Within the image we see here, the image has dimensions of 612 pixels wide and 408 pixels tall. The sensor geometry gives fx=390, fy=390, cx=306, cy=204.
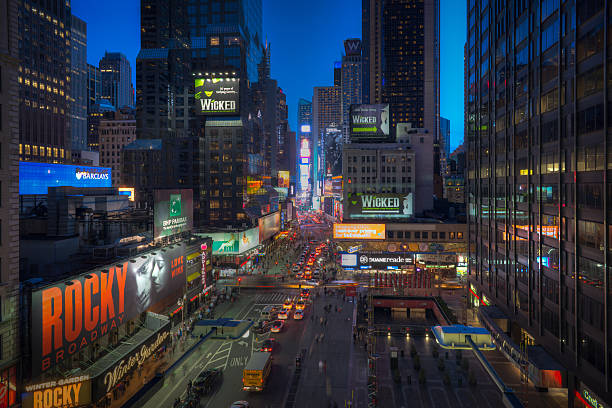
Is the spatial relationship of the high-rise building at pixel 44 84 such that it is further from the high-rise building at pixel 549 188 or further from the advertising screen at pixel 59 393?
the high-rise building at pixel 549 188

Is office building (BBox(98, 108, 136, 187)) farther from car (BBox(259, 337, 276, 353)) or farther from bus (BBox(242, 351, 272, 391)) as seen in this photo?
bus (BBox(242, 351, 272, 391))

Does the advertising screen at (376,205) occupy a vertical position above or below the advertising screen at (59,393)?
above

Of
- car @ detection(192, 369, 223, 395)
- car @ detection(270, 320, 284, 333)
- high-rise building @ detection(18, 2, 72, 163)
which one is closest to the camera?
car @ detection(192, 369, 223, 395)

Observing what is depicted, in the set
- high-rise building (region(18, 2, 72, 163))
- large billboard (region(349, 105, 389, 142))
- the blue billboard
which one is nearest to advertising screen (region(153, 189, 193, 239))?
the blue billboard

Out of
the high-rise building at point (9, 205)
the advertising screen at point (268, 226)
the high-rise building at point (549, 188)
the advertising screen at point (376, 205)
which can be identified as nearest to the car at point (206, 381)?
the high-rise building at point (9, 205)

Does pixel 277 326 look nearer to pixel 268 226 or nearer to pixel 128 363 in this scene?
pixel 128 363

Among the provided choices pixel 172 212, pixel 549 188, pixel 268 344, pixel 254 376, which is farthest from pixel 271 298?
pixel 549 188

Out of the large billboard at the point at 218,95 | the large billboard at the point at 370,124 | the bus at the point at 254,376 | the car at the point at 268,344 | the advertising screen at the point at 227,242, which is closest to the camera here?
the bus at the point at 254,376
